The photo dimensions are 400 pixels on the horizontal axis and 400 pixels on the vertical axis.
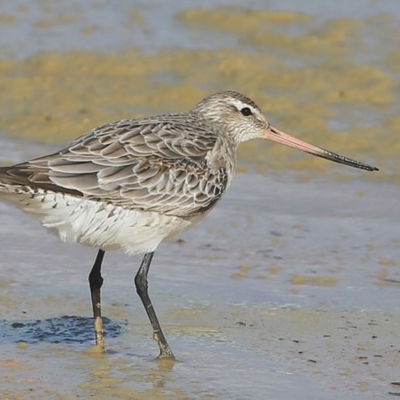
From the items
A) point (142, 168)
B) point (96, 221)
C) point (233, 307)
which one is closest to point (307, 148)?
point (233, 307)

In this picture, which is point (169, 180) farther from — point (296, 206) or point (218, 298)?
point (296, 206)

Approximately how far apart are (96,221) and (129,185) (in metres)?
0.33

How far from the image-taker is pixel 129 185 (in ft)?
24.2

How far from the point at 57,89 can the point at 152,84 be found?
105 cm

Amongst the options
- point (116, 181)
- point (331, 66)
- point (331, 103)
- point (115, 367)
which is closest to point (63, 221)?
point (116, 181)

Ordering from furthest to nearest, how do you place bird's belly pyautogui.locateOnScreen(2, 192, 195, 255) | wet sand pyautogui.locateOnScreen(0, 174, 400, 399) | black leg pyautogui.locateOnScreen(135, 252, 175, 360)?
1. black leg pyautogui.locateOnScreen(135, 252, 175, 360)
2. bird's belly pyautogui.locateOnScreen(2, 192, 195, 255)
3. wet sand pyautogui.locateOnScreen(0, 174, 400, 399)

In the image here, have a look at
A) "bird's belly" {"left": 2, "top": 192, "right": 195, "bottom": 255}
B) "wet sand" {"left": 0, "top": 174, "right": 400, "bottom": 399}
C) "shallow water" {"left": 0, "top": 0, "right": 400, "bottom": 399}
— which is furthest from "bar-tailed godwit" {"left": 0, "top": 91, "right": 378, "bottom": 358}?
"shallow water" {"left": 0, "top": 0, "right": 400, "bottom": 399}

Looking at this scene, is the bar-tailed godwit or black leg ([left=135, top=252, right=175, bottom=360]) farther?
black leg ([left=135, top=252, right=175, bottom=360])

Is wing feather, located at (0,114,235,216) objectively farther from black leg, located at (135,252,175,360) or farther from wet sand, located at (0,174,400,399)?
wet sand, located at (0,174,400,399)

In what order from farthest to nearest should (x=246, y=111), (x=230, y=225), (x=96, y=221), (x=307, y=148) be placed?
(x=230, y=225) → (x=307, y=148) → (x=246, y=111) → (x=96, y=221)

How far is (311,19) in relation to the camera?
49.4 ft

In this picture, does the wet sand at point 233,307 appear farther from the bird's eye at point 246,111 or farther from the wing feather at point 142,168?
the bird's eye at point 246,111

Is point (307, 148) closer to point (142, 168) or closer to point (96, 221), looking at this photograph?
point (142, 168)

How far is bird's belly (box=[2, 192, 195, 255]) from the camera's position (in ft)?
23.3
